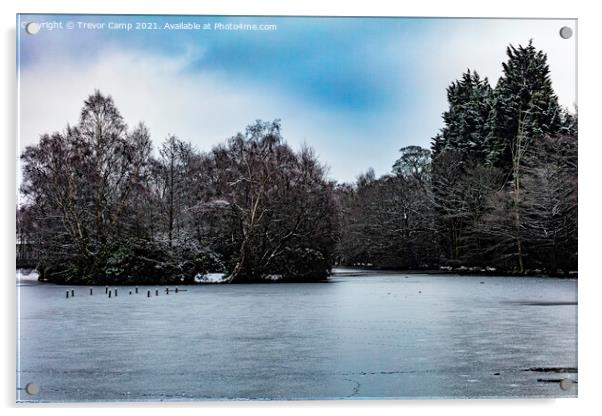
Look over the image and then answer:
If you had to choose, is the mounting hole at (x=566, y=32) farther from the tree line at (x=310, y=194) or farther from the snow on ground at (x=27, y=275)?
the snow on ground at (x=27, y=275)

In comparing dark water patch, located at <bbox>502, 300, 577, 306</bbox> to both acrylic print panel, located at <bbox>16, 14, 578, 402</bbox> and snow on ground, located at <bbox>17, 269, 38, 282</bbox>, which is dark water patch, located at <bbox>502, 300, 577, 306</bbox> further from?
snow on ground, located at <bbox>17, 269, 38, 282</bbox>

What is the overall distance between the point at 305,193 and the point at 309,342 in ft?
9.45

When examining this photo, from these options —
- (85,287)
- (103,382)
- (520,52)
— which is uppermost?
(520,52)

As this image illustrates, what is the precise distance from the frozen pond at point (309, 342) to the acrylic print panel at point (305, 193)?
30mm

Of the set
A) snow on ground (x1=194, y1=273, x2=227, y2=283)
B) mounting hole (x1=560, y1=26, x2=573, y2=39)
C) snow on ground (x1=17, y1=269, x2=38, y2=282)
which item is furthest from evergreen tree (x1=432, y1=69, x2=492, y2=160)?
snow on ground (x1=17, y1=269, x2=38, y2=282)

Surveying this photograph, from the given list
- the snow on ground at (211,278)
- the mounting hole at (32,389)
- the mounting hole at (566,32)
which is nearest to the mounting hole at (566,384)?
the mounting hole at (566,32)

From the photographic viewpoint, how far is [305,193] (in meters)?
10.9

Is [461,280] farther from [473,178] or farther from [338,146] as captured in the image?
[338,146]

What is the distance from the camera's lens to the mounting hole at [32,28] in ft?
27.2

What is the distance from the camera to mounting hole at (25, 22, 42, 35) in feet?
27.2

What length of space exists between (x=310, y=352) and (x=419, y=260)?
2.69 m

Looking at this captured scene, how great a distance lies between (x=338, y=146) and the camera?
9203 mm

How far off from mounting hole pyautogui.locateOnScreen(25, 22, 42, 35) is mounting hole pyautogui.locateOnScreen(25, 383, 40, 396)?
Result: 12.6 ft

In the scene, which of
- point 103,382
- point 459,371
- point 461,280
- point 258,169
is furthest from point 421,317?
point 103,382
